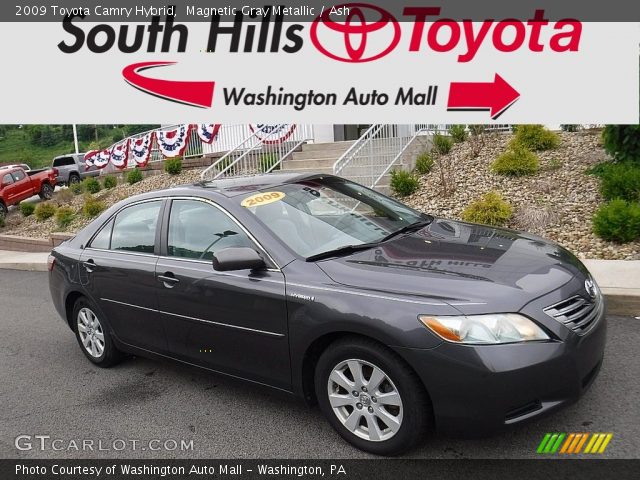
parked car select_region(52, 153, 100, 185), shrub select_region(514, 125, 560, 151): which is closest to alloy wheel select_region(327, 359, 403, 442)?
shrub select_region(514, 125, 560, 151)

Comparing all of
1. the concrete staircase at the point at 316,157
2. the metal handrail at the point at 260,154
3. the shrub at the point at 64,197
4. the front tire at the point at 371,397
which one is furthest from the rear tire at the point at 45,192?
the front tire at the point at 371,397

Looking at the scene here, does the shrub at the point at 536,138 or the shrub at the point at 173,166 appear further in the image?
the shrub at the point at 173,166

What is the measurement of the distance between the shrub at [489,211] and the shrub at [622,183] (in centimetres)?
124

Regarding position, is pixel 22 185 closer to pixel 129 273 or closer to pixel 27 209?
pixel 27 209

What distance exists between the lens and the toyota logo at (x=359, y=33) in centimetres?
1352

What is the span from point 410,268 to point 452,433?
0.92 meters

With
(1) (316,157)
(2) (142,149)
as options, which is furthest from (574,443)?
(2) (142,149)

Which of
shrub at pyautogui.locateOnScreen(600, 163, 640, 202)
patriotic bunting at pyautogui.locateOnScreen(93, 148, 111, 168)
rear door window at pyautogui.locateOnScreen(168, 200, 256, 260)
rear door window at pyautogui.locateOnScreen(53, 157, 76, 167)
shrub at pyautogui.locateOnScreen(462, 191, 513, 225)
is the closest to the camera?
rear door window at pyautogui.locateOnScreen(168, 200, 256, 260)

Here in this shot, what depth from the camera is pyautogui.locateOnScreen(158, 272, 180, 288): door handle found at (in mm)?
Answer: 3994

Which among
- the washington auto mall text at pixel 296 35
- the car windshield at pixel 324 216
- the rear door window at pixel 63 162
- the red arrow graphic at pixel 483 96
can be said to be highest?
the washington auto mall text at pixel 296 35

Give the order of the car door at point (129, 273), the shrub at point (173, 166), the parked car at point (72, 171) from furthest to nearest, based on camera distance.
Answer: the parked car at point (72, 171) → the shrub at point (173, 166) → the car door at point (129, 273)

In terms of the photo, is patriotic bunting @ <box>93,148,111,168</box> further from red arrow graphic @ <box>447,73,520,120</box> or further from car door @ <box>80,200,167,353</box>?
car door @ <box>80,200,167,353</box>

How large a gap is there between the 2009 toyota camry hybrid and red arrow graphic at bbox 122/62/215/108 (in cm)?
1115

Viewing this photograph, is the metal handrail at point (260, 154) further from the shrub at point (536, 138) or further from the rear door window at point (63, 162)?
the rear door window at point (63, 162)
